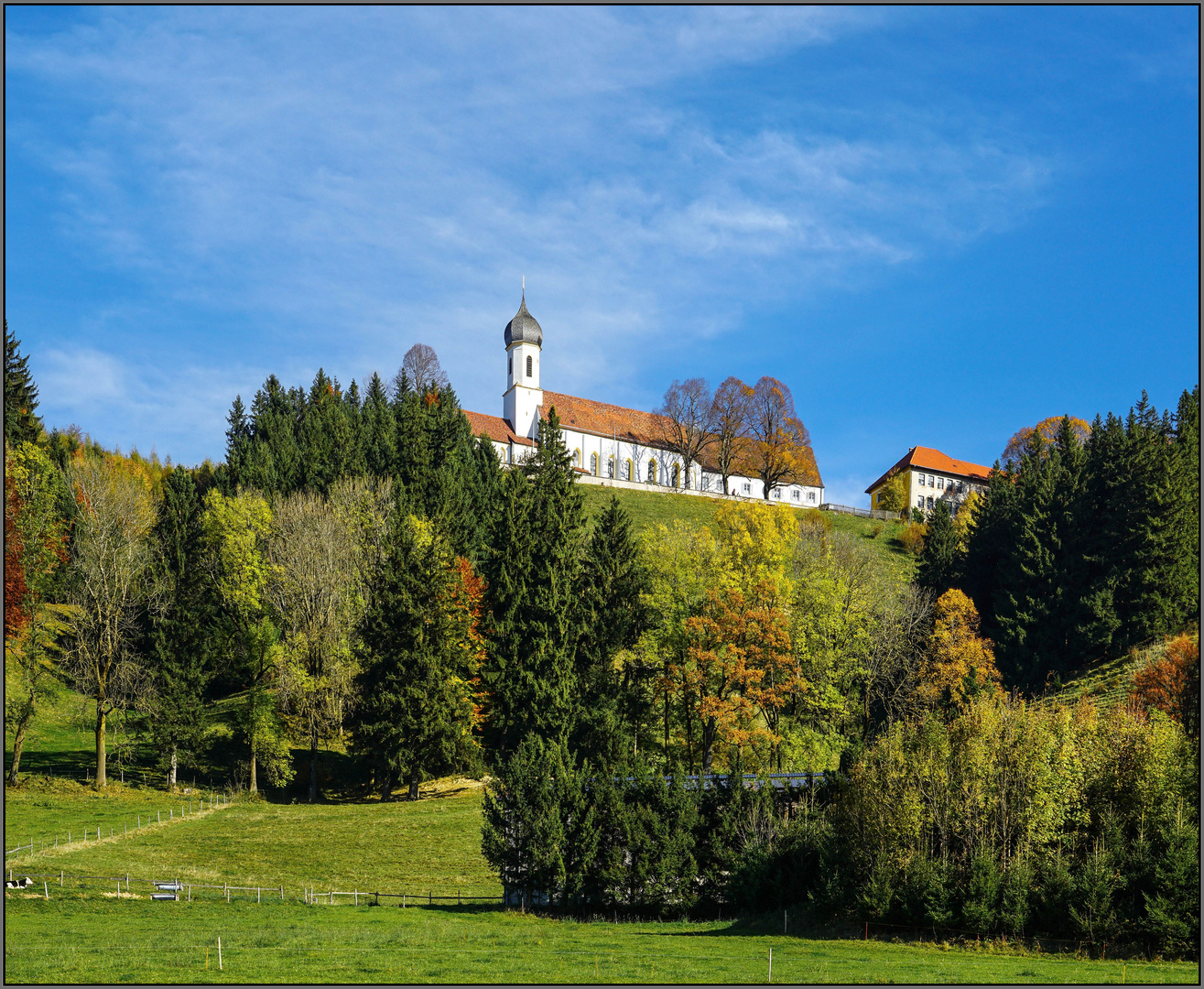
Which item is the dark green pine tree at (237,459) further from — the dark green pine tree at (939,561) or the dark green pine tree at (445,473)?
the dark green pine tree at (939,561)

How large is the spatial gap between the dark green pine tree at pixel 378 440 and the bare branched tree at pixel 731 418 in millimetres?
45996

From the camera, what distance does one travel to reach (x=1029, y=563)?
6481 centimetres

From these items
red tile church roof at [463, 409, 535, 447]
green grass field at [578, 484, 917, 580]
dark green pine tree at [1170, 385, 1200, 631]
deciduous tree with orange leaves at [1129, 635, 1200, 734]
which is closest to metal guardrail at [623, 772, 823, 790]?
deciduous tree with orange leaves at [1129, 635, 1200, 734]

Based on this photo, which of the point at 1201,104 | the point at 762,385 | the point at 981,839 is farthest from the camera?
the point at 762,385

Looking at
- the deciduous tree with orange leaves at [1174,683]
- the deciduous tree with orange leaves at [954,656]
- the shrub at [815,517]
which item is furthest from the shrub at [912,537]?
the deciduous tree with orange leaves at [1174,683]

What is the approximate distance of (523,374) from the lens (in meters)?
125

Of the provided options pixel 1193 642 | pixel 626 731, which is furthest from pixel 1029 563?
pixel 626 731

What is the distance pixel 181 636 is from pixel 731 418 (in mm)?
79721

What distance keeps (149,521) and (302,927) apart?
4746cm

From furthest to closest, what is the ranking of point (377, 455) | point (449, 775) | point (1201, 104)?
point (377, 455) < point (449, 775) < point (1201, 104)

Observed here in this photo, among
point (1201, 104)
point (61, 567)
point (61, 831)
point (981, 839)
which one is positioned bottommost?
point (61, 831)

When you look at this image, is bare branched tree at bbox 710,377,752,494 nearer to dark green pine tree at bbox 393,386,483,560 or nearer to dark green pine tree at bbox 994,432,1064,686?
dark green pine tree at bbox 393,386,483,560

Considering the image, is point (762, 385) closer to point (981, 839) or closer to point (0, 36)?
point (981, 839)

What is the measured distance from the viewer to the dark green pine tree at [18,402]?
68.0 m
